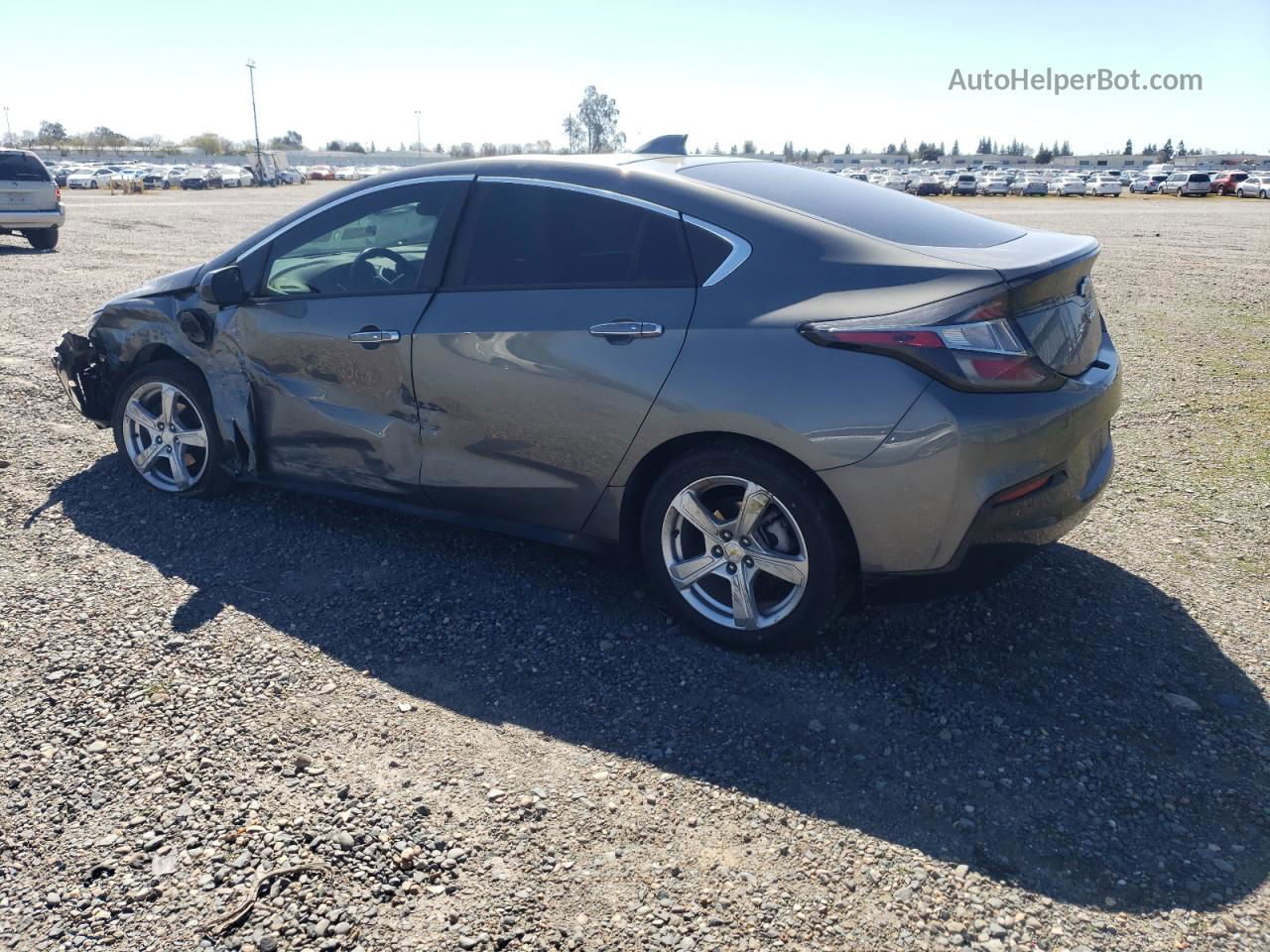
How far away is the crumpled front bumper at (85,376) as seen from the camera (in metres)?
5.40

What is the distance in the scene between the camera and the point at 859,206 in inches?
151

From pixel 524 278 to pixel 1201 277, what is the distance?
44.6 feet

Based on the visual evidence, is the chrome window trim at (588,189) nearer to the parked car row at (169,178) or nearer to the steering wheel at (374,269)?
the steering wheel at (374,269)

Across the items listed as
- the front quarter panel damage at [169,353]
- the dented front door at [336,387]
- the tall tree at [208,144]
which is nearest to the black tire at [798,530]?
the dented front door at [336,387]

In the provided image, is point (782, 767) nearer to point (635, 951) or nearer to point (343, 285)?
point (635, 951)

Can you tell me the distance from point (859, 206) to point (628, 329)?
3.46ft

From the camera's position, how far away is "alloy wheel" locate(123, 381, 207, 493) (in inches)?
200

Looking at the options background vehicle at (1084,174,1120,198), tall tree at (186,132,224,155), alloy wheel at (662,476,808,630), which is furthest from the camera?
tall tree at (186,132,224,155)

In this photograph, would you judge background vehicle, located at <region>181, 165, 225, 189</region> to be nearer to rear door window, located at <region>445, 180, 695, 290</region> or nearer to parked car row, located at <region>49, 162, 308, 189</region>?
parked car row, located at <region>49, 162, 308, 189</region>

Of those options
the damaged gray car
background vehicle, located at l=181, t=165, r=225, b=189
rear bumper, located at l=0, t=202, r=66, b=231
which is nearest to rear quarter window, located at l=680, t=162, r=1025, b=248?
the damaged gray car

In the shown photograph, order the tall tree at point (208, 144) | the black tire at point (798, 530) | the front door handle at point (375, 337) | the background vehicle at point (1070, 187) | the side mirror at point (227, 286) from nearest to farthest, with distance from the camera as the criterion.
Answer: the black tire at point (798, 530) < the front door handle at point (375, 337) < the side mirror at point (227, 286) < the background vehicle at point (1070, 187) < the tall tree at point (208, 144)

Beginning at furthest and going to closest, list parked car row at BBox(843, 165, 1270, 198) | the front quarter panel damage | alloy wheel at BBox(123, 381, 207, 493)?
parked car row at BBox(843, 165, 1270, 198)
alloy wheel at BBox(123, 381, 207, 493)
the front quarter panel damage

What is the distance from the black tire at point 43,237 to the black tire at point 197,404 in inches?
634

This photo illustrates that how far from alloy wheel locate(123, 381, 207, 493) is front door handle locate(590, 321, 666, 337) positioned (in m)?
2.45
